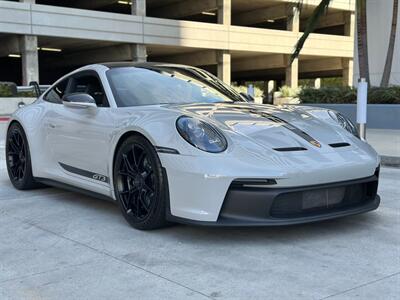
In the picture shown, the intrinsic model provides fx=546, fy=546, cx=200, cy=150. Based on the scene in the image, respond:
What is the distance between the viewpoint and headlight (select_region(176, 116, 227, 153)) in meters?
3.93

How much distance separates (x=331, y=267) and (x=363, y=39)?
11570mm

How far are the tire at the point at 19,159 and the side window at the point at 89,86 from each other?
0.90m

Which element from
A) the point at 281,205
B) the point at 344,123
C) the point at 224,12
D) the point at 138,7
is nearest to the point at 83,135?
the point at 281,205

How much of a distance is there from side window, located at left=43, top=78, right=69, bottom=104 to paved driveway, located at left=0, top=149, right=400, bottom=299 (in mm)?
1333

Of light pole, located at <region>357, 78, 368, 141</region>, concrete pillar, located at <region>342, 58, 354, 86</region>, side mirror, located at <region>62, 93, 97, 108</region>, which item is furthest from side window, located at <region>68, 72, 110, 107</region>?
concrete pillar, located at <region>342, 58, 354, 86</region>

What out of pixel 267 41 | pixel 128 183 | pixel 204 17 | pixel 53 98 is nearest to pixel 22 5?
pixel 267 41

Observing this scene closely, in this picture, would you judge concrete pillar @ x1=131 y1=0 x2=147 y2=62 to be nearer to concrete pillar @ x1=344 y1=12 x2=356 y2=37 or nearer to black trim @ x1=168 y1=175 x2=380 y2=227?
concrete pillar @ x1=344 y1=12 x2=356 y2=37

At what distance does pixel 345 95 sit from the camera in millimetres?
14180

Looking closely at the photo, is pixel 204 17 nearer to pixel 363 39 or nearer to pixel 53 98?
pixel 363 39

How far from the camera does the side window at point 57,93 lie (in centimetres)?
573

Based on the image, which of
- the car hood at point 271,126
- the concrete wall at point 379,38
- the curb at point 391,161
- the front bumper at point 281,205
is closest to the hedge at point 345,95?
the concrete wall at point 379,38

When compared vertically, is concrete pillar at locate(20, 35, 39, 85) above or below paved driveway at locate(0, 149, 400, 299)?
A: above

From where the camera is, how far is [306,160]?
12.9ft

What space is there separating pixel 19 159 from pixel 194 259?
3274 mm
